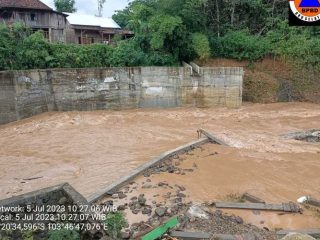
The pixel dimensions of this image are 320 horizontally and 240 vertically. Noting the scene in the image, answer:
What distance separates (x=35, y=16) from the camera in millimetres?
25281

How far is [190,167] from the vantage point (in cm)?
760

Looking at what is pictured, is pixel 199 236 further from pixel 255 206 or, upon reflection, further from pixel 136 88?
pixel 136 88

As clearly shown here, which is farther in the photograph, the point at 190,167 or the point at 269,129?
the point at 269,129

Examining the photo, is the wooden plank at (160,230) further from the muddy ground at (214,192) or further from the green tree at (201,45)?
the green tree at (201,45)

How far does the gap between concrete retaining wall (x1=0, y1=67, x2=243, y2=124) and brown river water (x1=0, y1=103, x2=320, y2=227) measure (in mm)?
552

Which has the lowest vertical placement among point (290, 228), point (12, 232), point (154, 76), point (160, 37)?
point (290, 228)

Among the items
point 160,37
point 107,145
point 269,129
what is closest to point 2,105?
point 107,145

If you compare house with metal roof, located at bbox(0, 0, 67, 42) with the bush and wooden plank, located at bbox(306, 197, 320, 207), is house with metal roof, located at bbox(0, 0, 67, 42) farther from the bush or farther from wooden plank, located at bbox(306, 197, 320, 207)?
wooden plank, located at bbox(306, 197, 320, 207)

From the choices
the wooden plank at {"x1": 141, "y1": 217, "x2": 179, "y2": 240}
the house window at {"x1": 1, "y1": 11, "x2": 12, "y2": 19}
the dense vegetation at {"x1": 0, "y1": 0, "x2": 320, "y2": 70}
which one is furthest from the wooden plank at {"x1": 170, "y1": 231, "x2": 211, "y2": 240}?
the house window at {"x1": 1, "y1": 11, "x2": 12, "y2": 19}

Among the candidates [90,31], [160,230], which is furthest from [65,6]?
[160,230]

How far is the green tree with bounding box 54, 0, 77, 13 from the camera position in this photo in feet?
116

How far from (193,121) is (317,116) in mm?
5270

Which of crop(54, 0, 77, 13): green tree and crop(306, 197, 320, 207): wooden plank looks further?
crop(54, 0, 77, 13): green tree

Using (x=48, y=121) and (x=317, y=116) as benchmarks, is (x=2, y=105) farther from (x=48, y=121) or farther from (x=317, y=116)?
(x=317, y=116)
